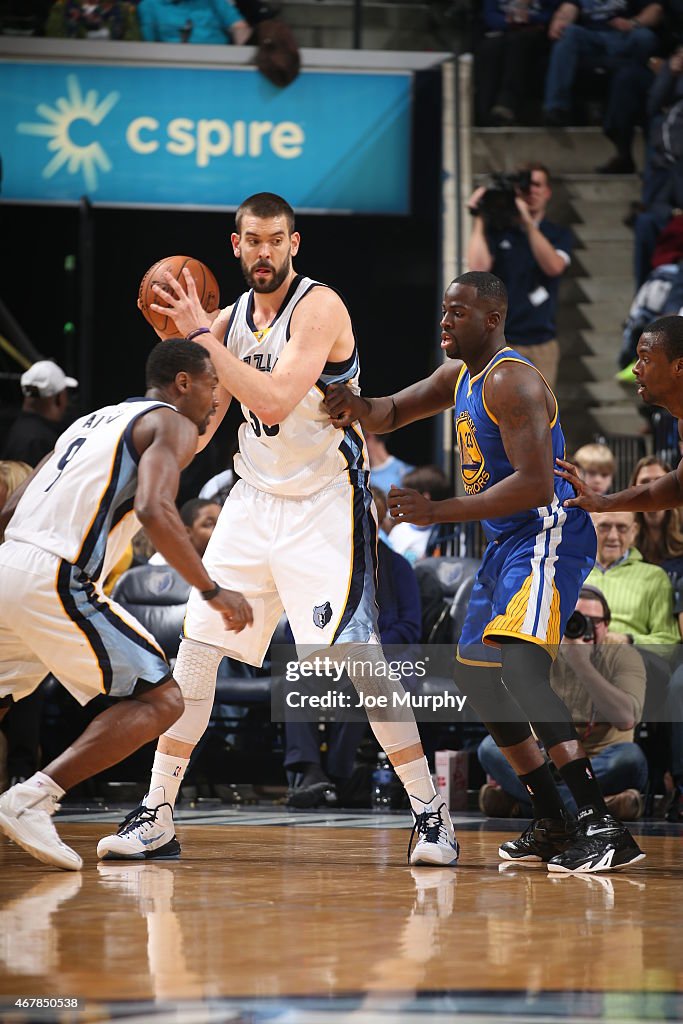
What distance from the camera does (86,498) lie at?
12.8ft

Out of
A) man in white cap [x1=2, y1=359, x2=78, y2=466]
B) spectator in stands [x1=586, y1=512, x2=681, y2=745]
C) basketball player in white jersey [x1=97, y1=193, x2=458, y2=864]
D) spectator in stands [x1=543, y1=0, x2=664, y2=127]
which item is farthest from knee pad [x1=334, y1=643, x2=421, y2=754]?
spectator in stands [x1=543, y1=0, x2=664, y2=127]

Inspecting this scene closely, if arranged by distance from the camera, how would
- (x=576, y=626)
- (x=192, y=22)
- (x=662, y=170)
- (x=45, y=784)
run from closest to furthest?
(x=45, y=784)
(x=576, y=626)
(x=662, y=170)
(x=192, y=22)

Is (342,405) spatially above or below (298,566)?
above

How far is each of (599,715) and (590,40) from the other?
22.6 feet

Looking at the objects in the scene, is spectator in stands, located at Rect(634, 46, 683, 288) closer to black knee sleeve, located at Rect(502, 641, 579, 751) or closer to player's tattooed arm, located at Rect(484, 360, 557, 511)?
player's tattooed arm, located at Rect(484, 360, 557, 511)

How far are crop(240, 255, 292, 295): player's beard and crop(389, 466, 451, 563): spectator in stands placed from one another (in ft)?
13.2

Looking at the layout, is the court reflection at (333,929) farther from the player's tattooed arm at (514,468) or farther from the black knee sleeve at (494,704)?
the player's tattooed arm at (514,468)

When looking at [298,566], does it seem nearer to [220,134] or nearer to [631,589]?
[631,589]

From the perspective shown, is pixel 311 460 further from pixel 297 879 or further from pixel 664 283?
pixel 664 283

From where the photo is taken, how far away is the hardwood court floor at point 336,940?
226cm

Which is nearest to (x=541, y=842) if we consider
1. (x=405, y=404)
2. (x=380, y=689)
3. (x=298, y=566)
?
(x=380, y=689)

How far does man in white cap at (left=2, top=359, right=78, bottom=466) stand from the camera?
8.33 meters

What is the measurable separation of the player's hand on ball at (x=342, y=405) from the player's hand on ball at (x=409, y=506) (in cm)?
46

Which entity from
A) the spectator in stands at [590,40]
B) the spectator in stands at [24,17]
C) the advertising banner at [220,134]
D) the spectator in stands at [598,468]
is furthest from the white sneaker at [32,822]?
the spectator in stands at [590,40]
